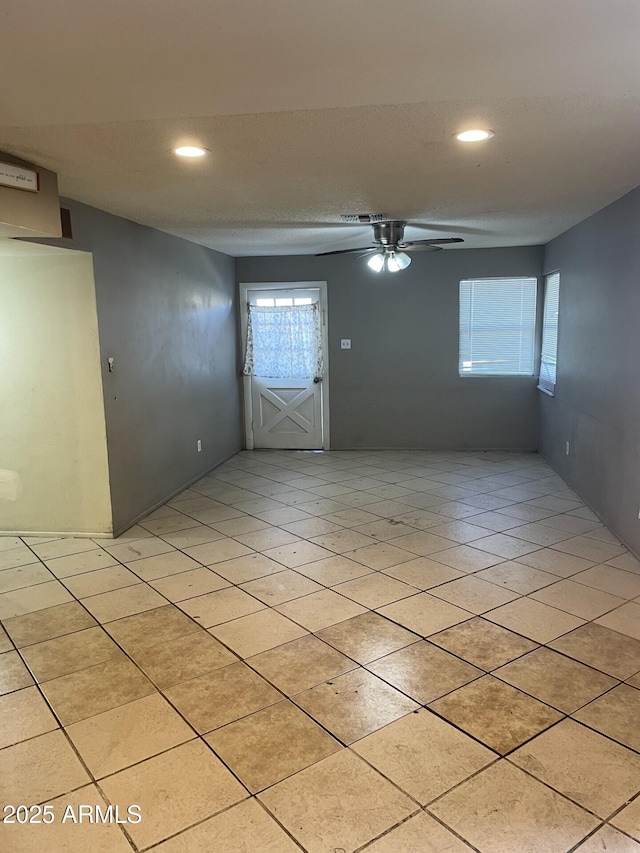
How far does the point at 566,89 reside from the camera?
2.07 m

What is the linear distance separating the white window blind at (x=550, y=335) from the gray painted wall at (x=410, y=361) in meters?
0.35

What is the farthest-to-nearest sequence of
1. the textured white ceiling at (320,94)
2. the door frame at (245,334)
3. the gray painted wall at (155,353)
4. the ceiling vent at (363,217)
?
Result: the door frame at (245,334) < the ceiling vent at (363,217) < the gray painted wall at (155,353) < the textured white ceiling at (320,94)

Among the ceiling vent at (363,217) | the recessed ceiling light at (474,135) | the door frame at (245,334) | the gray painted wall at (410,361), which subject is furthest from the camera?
the door frame at (245,334)

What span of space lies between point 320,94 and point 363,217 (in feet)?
8.17

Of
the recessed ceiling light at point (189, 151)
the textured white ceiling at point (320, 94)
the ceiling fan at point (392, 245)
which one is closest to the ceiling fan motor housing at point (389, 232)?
the ceiling fan at point (392, 245)

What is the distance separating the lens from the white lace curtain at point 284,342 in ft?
23.0

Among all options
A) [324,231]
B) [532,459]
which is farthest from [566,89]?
[532,459]

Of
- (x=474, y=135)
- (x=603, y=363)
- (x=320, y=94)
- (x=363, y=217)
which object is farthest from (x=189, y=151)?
(x=603, y=363)

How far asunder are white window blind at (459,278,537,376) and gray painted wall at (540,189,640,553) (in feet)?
2.88

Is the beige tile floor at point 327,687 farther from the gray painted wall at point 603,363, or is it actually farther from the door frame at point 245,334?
the door frame at point 245,334

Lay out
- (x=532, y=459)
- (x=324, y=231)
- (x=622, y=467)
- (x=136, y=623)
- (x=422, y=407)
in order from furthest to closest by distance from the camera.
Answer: (x=422, y=407), (x=532, y=459), (x=324, y=231), (x=622, y=467), (x=136, y=623)

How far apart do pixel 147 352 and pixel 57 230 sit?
1.69 meters

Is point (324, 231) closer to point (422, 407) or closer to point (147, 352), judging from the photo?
point (147, 352)

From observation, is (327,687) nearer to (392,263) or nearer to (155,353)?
(155,353)
